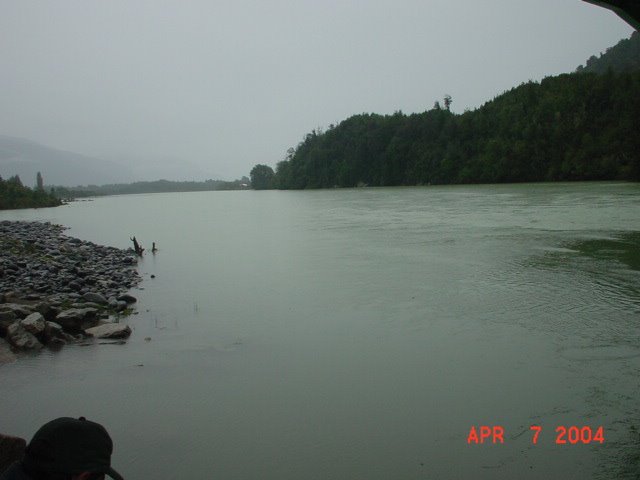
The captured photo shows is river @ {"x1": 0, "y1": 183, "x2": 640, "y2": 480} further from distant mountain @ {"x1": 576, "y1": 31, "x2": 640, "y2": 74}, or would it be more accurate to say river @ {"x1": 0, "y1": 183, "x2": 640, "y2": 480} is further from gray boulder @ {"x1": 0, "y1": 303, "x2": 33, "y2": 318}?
distant mountain @ {"x1": 576, "y1": 31, "x2": 640, "y2": 74}

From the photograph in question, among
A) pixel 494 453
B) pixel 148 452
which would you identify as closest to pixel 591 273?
pixel 494 453

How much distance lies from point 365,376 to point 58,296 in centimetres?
549

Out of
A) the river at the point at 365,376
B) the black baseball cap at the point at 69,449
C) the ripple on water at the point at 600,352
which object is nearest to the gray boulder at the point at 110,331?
the river at the point at 365,376

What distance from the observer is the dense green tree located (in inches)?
5999

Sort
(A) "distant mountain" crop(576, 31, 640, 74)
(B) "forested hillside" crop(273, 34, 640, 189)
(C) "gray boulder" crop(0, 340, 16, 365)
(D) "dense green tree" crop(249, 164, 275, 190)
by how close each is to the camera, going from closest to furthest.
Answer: (C) "gray boulder" crop(0, 340, 16, 365), (B) "forested hillside" crop(273, 34, 640, 189), (A) "distant mountain" crop(576, 31, 640, 74), (D) "dense green tree" crop(249, 164, 275, 190)

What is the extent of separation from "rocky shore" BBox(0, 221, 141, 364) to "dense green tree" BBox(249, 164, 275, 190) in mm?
140017

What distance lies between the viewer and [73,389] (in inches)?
190

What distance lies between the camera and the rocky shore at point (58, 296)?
238 inches

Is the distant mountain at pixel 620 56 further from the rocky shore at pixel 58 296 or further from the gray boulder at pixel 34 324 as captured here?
the gray boulder at pixel 34 324

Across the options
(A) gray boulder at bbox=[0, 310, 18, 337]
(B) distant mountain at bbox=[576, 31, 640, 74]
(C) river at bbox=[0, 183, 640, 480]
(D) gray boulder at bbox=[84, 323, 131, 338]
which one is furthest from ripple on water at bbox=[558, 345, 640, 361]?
(B) distant mountain at bbox=[576, 31, 640, 74]

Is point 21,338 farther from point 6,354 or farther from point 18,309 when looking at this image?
point 18,309

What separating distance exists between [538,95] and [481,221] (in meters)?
74.1

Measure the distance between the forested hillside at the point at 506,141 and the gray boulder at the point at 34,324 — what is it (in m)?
55.4

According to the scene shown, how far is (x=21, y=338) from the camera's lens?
5836mm
